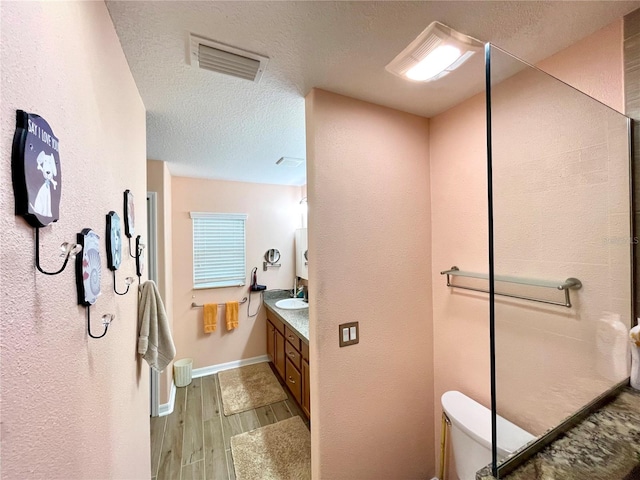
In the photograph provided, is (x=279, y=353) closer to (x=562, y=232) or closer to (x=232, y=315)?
(x=232, y=315)

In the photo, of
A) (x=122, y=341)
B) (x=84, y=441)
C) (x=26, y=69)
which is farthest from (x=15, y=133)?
(x=122, y=341)

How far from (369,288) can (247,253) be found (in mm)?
2412

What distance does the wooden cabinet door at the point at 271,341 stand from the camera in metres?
3.23

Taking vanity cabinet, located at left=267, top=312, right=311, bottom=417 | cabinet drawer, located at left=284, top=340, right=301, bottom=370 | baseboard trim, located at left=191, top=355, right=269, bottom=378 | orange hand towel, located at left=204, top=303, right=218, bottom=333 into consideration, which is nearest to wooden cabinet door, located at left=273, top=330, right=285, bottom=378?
vanity cabinet, located at left=267, top=312, right=311, bottom=417

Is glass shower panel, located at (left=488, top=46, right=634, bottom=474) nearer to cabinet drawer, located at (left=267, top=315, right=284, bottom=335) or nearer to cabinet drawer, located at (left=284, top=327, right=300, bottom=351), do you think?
cabinet drawer, located at (left=284, top=327, right=300, bottom=351)

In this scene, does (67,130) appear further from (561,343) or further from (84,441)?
(561,343)

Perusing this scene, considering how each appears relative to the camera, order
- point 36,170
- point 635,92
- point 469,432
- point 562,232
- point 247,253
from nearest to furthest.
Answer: point 36,170 < point 635,92 < point 562,232 < point 469,432 < point 247,253

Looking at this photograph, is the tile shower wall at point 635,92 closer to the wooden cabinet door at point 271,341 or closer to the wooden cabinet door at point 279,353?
the wooden cabinet door at point 279,353

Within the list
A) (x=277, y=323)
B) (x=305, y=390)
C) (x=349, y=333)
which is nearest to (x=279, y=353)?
(x=277, y=323)

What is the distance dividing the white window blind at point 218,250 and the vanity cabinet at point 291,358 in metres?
0.78

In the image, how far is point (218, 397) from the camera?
2752 millimetres

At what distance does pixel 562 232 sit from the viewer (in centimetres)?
110

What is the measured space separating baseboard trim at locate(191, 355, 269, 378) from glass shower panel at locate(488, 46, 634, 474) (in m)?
3.15

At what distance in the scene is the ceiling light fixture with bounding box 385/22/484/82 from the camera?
3.34 ft
